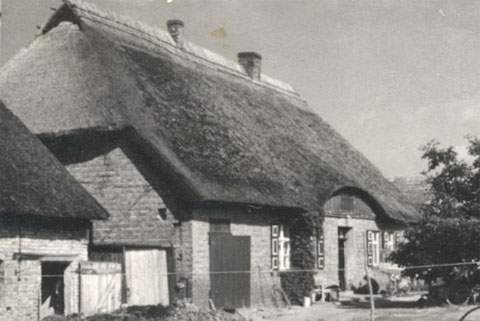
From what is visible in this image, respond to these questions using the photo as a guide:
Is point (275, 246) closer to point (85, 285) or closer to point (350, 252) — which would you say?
point (350, 252)

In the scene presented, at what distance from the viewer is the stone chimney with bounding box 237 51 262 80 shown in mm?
33312

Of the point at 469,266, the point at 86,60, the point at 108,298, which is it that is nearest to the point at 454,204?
the point at 469,266

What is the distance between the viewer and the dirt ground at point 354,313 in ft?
59.1

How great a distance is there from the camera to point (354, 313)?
67.0 feet

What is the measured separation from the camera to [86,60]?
901 inches

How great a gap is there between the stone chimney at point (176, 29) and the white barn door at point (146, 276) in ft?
37.1

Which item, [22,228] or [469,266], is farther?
[469,266]

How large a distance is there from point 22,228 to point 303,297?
10.4 metres

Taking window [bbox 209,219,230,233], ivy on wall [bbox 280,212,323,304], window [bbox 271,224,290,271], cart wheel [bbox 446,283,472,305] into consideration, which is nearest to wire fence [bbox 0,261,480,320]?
cart wheel [bbox 446,283,472,305]

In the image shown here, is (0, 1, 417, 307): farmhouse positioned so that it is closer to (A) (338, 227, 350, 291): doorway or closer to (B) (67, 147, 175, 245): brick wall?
(B) (67, 147, 175, 245): brick wall

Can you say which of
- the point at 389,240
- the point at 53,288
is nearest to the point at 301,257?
the point at 389,240

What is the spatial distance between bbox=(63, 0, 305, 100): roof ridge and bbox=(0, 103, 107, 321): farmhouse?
7.45m

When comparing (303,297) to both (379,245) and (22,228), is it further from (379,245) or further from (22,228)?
(22,228)

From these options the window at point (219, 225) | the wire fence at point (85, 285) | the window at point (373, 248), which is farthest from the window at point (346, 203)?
the window at point (219, 225)
